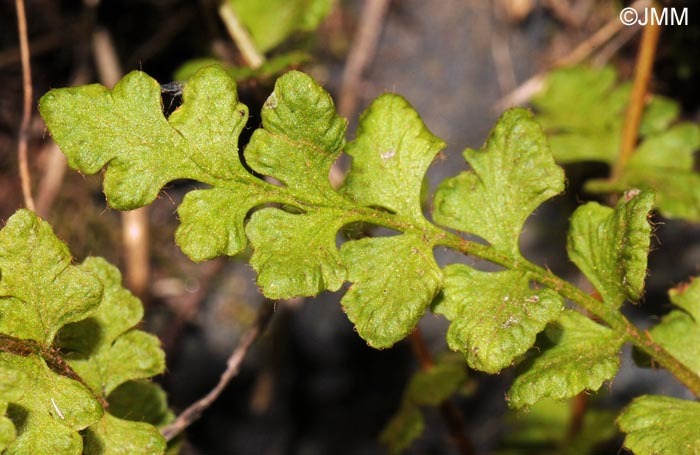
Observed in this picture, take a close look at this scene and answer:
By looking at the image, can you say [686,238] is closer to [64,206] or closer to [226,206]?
[226,206]

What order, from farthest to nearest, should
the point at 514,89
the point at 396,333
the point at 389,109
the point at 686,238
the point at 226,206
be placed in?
the point at 514,89
the point at 686,238
the point at 389,109
the point at 226,206
the point at 396,333

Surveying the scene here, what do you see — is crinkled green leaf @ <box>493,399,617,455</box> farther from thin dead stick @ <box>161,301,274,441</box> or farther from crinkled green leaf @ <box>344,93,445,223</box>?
crinkled green leaf @ <box>344,93,445,223</box>

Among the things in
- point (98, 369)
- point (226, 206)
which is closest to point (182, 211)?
point (226, 206)

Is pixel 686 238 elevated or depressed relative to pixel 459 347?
depressed

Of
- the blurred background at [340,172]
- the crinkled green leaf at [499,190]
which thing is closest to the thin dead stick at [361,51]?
the blurred background at [340,172]

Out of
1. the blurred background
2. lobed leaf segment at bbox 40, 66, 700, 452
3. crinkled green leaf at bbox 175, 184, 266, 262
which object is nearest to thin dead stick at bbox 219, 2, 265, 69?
the blurred background

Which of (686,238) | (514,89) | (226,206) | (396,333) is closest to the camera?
(396,333)
